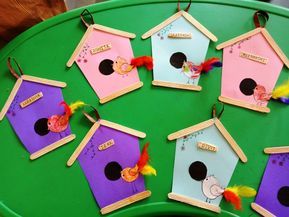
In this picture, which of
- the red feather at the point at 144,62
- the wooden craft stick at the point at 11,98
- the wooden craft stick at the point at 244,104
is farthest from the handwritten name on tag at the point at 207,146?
the wooden craft stick at the point at 11,98

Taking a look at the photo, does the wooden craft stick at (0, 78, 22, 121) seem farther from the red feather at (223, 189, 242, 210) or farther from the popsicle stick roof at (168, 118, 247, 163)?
the red feather at (223, 189, 242, 210)

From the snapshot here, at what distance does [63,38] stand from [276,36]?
1.74 ft

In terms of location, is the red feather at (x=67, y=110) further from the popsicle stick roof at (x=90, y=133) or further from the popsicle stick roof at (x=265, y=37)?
the popsicle stick roof at (x=265, y=37)

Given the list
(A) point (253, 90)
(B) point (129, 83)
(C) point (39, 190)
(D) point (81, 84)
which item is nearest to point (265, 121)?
(A) point (253, 90)

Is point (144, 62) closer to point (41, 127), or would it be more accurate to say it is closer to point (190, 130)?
point (190, 130)

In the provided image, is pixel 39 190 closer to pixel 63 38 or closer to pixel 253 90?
pixel 63 38

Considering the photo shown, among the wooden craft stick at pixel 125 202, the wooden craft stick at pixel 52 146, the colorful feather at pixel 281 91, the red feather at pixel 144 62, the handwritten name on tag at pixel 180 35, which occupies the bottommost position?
the wooden craft stick at pixel 125 202

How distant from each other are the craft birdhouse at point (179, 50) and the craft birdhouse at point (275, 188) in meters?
0.23

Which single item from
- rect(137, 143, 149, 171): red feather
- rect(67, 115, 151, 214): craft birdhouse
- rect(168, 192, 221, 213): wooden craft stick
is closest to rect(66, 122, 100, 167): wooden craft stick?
rect(67, 115, 151, 214): craft birdhouse

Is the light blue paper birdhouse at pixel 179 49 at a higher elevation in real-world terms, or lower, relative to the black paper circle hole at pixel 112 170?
higher

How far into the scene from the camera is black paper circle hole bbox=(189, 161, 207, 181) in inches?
28.9

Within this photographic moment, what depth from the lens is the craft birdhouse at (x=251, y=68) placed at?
29.5 inches

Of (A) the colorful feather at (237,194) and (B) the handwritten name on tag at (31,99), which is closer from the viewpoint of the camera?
(A) the colorful feather at (237,194)

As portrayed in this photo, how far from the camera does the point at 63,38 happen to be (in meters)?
0.86
